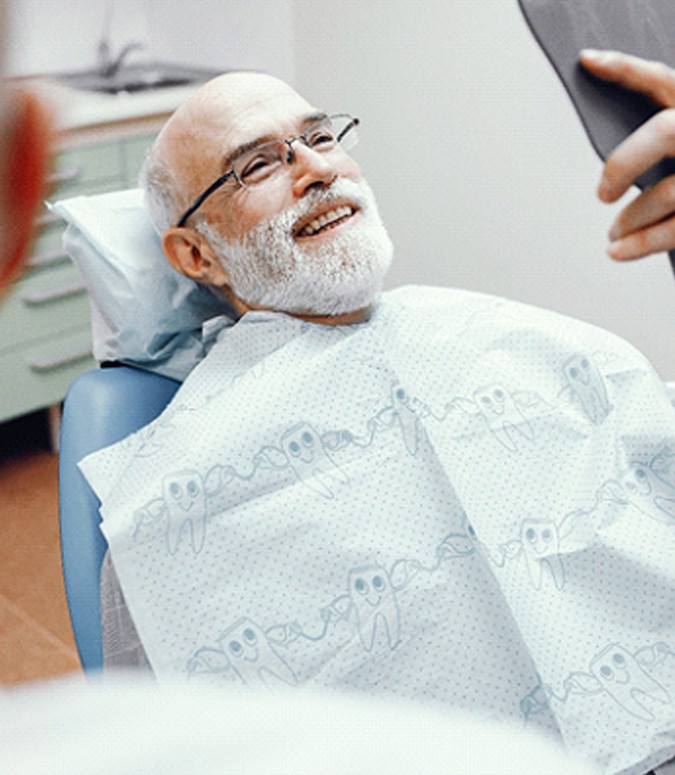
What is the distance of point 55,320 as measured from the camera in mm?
2910

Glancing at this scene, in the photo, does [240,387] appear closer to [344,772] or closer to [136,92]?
[344,772]

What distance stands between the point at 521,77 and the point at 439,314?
1.16 m

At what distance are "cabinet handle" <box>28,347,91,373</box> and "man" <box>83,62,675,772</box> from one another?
128 cm

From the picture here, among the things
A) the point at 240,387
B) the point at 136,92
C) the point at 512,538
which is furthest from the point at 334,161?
the point at 136,92

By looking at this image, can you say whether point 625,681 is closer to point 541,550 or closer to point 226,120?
point 541,550

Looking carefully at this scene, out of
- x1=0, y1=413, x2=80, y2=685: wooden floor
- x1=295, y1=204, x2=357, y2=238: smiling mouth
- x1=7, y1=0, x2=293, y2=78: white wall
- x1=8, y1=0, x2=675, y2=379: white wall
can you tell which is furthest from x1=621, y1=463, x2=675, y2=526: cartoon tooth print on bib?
x1=7, y1=0, x2=293, y2=78: white wall

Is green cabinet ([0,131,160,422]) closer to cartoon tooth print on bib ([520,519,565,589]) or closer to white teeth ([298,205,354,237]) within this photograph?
white teeth ([298,205,354,237])

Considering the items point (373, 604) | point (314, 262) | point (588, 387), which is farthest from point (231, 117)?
point (373, 604)

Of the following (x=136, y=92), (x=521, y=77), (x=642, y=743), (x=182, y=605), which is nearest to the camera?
(x=642, y=743)

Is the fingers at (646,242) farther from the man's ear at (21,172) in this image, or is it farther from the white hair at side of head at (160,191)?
the white hair at side of head at (160,191)

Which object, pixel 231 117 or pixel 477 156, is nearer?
pixel 231 117

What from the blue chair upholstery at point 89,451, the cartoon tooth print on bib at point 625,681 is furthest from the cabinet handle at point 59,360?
the cartoon tooth print on bib at point 625,681

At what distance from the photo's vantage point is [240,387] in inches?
61.8

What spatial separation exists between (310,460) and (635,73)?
2.64 ft
